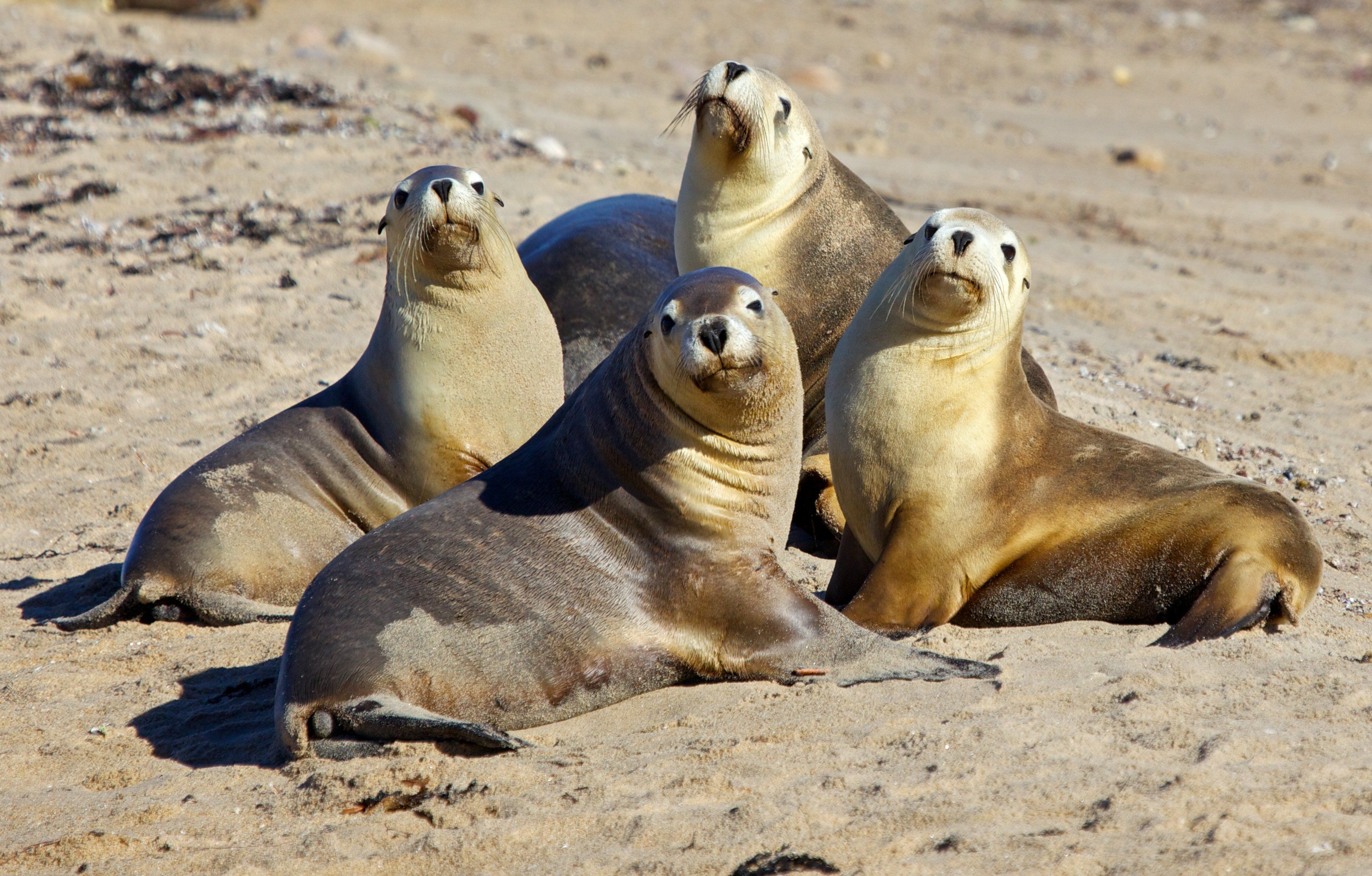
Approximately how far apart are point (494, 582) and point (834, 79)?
48.8 feet

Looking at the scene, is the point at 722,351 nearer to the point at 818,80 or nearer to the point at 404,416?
the point at 404,416

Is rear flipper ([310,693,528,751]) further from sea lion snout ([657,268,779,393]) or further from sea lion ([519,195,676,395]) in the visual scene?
sea lion ([519,195,676,395])

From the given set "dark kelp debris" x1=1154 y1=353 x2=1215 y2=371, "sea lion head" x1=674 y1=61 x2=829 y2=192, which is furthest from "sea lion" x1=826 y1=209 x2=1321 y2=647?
"dark kelp debris" x1=1154 y1=353 x2=1215 y2=371

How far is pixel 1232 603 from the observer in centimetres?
457

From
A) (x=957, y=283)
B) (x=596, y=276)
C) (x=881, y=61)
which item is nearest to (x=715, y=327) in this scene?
(x=957, y=283)

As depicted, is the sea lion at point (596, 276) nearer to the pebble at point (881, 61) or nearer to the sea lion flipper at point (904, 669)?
the sea lion flipper at point (904, 669)

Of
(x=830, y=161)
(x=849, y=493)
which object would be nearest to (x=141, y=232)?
(x=830, y=161)

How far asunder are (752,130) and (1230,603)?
2997 mm

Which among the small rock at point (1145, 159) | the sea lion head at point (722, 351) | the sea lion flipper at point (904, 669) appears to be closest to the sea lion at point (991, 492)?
the sea lion flipper at point (904, 669)

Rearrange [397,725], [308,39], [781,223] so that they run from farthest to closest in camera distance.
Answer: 1. [308,39]
2. [781,223]
3. [397,725]

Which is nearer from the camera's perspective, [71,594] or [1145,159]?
[71,594]

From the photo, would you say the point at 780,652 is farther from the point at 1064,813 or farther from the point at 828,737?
the point at 1064,813

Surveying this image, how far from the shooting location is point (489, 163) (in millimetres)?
10766

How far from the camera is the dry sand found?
3.40m
